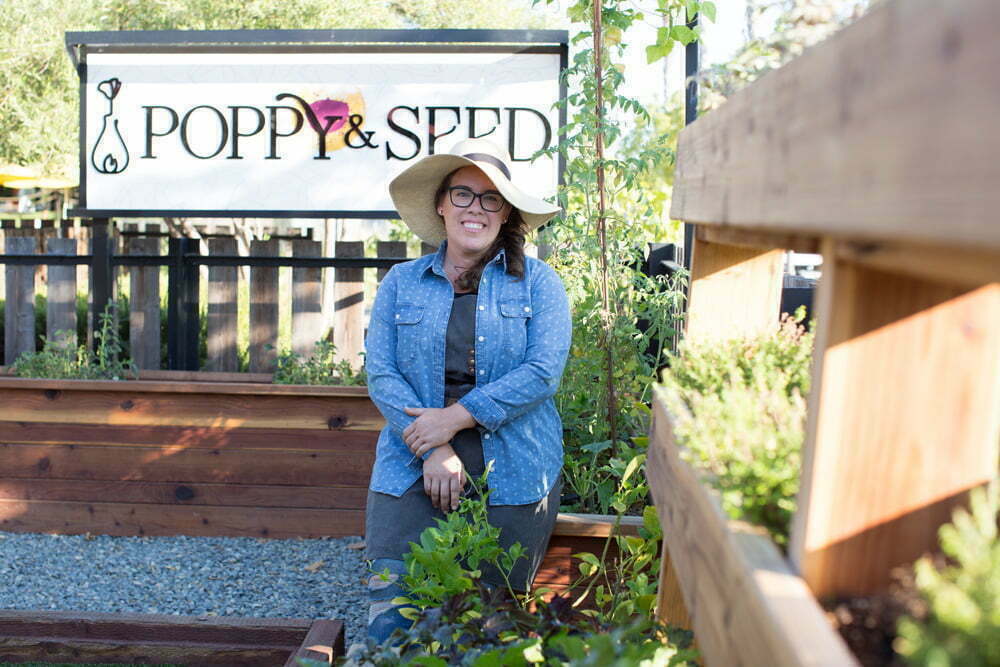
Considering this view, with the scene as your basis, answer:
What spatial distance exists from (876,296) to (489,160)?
224 centimetres

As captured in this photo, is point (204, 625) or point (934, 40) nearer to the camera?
point (934, 40)

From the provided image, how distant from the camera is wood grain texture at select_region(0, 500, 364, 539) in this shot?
4.71 metres

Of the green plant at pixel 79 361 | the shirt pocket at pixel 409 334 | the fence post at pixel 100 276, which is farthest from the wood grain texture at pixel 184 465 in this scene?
the shirt pocket at pixel 409 334

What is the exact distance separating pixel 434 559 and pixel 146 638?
1.28 meters

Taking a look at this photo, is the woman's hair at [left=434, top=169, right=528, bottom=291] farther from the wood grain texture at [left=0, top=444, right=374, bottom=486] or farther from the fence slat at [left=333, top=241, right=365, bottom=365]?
the fence slat at [left=333, top=241, right=365, bottom=365]

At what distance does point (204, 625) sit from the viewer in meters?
2.97

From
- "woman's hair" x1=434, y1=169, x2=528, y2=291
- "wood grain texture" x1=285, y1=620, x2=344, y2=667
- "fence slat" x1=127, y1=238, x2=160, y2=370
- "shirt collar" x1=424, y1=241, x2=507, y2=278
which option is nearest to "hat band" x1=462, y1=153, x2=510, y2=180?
"woman's hair" x1=434, y1=169, x2=528, y2=291

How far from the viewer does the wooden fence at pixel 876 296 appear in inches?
26.9

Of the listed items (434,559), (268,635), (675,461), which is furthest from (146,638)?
(675,461)

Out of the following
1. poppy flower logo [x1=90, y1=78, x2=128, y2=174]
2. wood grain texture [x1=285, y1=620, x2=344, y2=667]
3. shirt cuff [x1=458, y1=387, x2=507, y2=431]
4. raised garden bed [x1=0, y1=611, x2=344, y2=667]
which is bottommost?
raised garden bed [x1=0, y1=611, x2=344, y2=667]

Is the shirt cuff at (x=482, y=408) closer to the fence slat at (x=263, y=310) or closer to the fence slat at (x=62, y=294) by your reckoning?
the fence slat at (x=263, y=310)

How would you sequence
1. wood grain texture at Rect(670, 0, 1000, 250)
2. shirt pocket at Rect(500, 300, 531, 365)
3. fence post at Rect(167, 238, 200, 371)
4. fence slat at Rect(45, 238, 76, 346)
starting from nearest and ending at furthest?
wood grain texture at Rect(670, 0, 1000, 250) < shirt pocket at Rect(500, 300, 531, 365) < fence post at Rect(167, 238, 200, 371) < fence slat at Rect(45, 238, 76, 346)

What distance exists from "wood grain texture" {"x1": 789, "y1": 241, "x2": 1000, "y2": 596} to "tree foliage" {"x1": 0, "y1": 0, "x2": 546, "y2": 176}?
966 centimetres

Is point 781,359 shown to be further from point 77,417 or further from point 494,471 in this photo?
point 77,417
